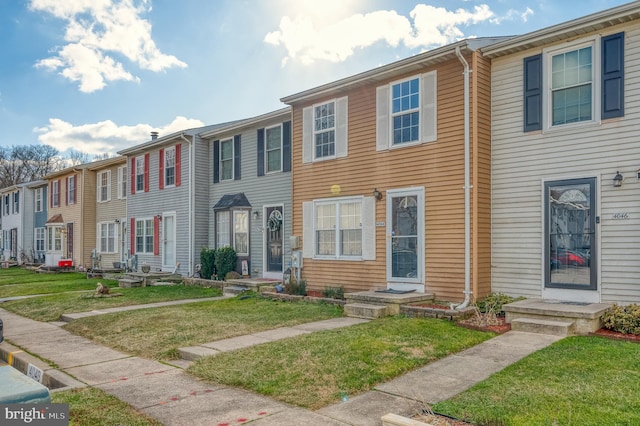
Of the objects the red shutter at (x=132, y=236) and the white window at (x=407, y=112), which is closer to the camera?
the white window at (x=407, y=112)

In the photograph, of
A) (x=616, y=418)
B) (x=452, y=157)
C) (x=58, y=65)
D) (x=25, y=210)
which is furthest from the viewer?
(x=25, y=210)

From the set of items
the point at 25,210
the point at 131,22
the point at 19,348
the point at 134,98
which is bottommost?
the point at 19,348

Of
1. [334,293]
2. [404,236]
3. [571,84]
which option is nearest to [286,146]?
[334,293]

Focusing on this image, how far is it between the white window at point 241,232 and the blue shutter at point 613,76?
10.4m

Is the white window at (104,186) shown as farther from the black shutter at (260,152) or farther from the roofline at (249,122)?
the black shutter at (260,152)

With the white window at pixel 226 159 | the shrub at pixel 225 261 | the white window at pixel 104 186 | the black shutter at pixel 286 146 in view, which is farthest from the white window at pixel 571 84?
the white window at pixel 104 186

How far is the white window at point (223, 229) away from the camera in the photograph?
16.1 metres

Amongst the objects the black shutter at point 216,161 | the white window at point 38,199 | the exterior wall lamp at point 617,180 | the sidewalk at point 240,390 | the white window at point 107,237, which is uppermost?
the black shutter at point 216,161

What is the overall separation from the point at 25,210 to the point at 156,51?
22.4 meters

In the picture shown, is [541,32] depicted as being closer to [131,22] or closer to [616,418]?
[616,418]

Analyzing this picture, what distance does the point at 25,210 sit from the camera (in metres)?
31.1

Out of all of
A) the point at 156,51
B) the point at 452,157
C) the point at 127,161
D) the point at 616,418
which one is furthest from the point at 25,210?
the point at 616,418

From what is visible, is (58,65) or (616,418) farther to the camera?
(58,65)

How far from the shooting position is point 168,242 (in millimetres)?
18047
